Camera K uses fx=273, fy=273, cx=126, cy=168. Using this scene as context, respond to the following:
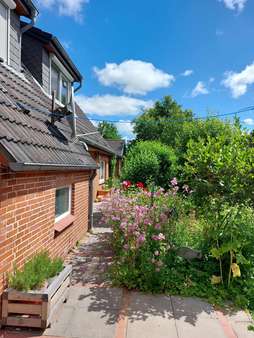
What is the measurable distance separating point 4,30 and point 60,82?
3406mm

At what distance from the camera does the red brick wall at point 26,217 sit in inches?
124

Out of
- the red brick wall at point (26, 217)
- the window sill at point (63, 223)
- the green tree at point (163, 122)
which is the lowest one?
the window sill at point (63, 223)

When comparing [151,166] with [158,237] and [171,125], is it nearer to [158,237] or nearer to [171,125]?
[158,237]

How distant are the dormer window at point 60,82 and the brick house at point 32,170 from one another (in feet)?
1.40

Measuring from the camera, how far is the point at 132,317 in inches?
148

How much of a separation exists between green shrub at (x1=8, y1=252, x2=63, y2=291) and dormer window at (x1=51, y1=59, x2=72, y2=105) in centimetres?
638

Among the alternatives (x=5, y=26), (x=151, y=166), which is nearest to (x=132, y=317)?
(x=5, y=26)

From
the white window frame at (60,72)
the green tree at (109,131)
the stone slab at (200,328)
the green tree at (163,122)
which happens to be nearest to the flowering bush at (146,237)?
the stone slab at (200,328)

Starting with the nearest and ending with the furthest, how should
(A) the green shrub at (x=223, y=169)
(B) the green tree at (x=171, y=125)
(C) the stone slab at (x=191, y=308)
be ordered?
(C) the stone slab at (x=191, y=308), (A) the green shrub at (x=223, y=169), (B) the green tree at (x=171, y=125)

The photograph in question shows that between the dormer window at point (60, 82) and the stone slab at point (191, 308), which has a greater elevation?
the dormer window at point (60, 82)

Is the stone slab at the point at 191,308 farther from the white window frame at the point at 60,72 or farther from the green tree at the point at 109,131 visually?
the green tree at the point at 109,131

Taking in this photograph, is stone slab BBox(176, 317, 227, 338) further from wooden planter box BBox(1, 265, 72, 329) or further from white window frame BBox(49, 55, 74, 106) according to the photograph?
white window frame BBox(49, 55, 74, 106)

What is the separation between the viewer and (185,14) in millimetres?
7949

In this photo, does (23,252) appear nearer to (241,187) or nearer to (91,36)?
(241,187)
